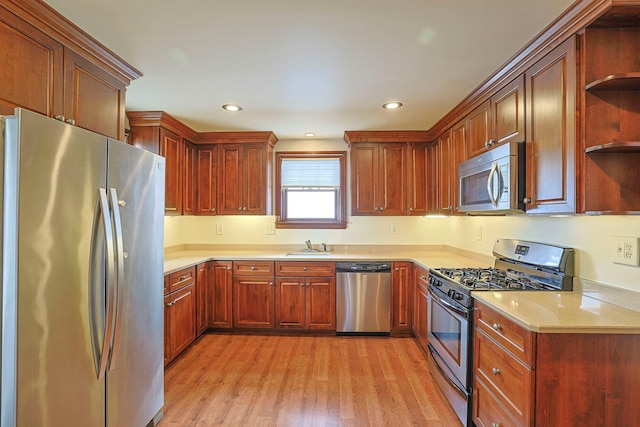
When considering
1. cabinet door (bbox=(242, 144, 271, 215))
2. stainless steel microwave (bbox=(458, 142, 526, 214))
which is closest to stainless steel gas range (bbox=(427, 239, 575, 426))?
stainless steel microwave (bbox=(458, 142, 526, 214))

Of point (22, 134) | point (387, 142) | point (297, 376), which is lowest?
point (297, 376)

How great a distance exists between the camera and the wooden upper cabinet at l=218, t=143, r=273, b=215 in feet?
12.1

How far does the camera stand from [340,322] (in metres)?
3.39

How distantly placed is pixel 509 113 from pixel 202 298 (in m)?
3.16

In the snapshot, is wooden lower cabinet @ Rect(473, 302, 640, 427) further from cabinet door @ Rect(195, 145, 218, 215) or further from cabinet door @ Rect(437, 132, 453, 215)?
cabinet door @ Rect(195, 145, 218, 215)

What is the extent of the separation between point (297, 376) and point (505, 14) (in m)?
2.71

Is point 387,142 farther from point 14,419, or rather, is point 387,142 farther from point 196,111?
point 14,419

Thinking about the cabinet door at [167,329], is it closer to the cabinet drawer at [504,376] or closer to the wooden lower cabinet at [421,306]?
the wooden lower cabinet at [421,306]

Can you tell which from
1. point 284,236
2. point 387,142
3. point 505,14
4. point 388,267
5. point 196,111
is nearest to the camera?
point 505,14

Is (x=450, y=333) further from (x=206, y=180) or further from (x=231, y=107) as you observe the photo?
(x=206, y=180)

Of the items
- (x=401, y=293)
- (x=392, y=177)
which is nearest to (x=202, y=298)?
(x=401, y=293)

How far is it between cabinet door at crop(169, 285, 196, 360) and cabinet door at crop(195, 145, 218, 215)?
101 centimetres

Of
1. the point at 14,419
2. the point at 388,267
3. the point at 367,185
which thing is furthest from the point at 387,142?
the point at 14,419

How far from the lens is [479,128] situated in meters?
2.45
